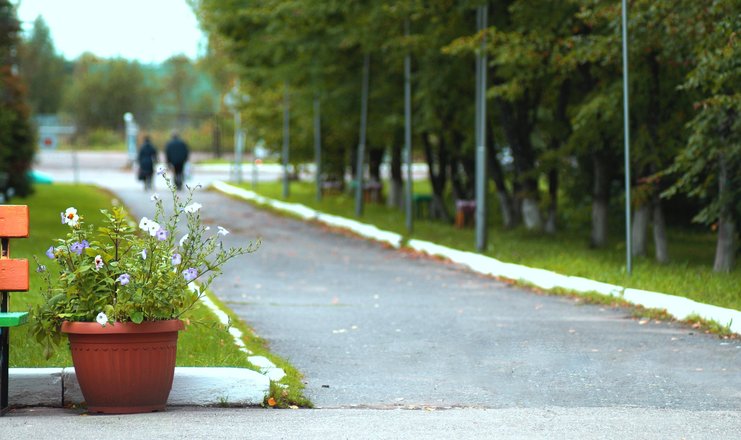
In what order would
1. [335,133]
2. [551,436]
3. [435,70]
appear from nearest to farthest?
[551,436] → [435,70] → [335,133]

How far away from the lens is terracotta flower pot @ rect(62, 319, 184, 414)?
8.09 m

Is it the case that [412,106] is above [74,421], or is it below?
above

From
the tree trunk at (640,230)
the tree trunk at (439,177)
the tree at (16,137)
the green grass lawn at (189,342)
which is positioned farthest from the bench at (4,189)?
the tree trunk at (640,230)

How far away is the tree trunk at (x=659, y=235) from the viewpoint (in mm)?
19766

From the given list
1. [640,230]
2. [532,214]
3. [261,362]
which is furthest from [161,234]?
[532,214]

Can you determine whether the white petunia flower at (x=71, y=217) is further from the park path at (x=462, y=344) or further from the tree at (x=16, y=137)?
the tree at (x=16, y=137)

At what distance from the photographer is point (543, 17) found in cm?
2170

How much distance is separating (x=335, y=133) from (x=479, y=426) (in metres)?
32.4

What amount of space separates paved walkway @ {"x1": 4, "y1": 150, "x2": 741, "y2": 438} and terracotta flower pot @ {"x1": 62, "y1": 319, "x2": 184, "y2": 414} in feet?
1.26

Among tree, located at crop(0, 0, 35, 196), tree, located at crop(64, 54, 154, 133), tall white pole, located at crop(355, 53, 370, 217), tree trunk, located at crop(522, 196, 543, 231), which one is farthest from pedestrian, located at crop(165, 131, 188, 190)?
tree, located at crop(64, 54, 154, 133)

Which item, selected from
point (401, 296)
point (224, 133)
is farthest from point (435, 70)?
point (224, 133)

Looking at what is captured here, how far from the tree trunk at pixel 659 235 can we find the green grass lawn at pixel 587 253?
25cm

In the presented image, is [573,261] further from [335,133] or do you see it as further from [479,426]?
[335,133]

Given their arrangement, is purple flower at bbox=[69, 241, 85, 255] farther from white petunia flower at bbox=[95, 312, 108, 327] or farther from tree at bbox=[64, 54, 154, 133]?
tree at bbox=[64, 54, 154, 133]
